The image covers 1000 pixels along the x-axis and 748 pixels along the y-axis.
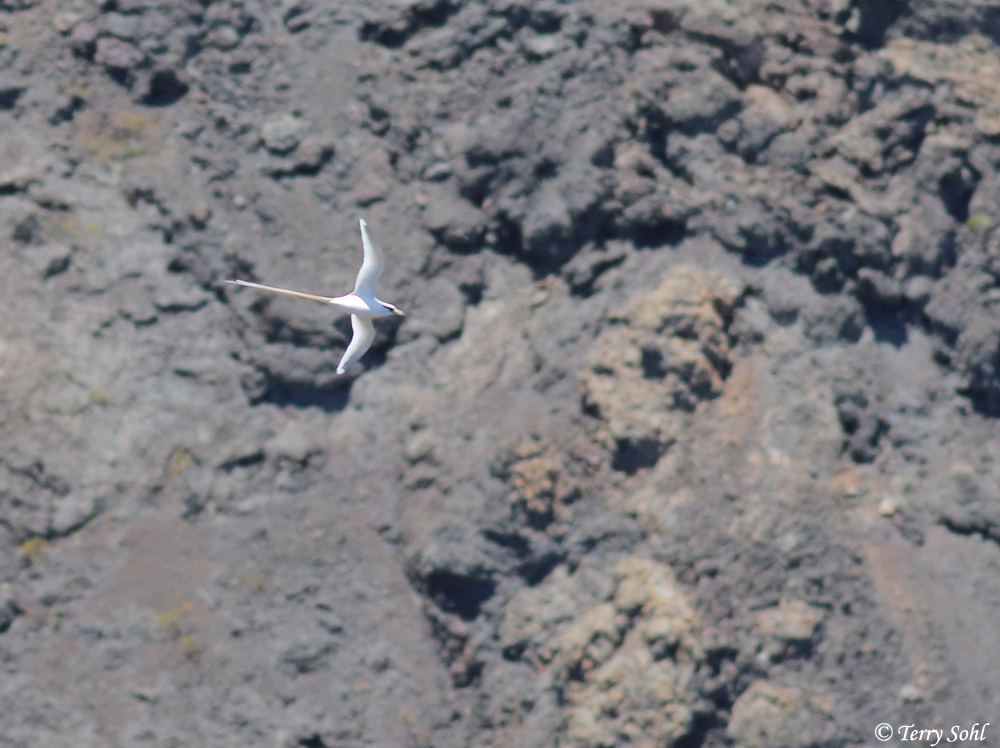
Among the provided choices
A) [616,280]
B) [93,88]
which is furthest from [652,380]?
[93,88]

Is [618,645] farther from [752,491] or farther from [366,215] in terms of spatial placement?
[366,215]

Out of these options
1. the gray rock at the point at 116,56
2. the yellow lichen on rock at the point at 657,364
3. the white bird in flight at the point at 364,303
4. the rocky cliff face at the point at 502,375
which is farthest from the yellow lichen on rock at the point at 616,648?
the gray rock at the point at 116,56

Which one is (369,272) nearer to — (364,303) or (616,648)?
(364,303)

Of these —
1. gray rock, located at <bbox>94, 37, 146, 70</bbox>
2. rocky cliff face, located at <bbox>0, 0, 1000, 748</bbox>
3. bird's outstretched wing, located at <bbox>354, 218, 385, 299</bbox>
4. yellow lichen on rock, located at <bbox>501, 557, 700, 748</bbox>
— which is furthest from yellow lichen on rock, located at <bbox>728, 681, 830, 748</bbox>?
gray rock, located at <bbox>94, 37, 146, 70</bbox>

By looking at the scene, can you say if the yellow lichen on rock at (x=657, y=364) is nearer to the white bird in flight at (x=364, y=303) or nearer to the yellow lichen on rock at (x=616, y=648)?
the yellow lichen on rock at (x=616, y=648)

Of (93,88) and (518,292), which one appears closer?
(518,292)

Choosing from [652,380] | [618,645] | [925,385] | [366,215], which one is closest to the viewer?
[618,645]

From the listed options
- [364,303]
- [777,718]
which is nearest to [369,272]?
[364,303]

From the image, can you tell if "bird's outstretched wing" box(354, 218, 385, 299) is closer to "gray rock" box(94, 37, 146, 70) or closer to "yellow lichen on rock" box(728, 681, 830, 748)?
"yellow lichen on rock" box(728, 681, 830, 748)

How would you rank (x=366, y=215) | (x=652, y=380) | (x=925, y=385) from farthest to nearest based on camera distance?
(x=366, y=215) → (x=925, y=385) → (x=652, y=380)
